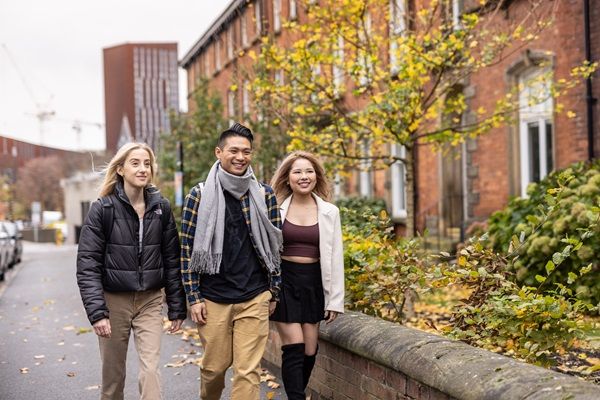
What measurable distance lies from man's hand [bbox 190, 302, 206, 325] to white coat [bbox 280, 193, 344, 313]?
0.82 metres

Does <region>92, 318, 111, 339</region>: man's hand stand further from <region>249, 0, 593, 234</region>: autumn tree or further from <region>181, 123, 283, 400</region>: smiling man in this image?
<region>249, 0, 593, 234</region>: autumn tree

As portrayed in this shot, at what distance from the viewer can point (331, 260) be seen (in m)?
5.01

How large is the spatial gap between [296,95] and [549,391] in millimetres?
7593

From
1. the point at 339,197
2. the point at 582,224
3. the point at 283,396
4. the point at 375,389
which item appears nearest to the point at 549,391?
the point at 375,389

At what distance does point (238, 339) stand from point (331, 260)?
0.79m

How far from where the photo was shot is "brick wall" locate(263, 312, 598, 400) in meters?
3.55

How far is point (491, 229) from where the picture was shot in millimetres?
10688

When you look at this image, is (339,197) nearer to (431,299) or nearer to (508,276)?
(431,299)

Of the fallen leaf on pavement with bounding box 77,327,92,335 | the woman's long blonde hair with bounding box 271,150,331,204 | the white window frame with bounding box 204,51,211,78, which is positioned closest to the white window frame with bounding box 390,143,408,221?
the fallen leaf on pavement with bounding box 77,327,92,335

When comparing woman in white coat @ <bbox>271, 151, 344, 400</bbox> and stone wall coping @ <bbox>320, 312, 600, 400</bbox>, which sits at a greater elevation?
woman in white coat @ <bbox>271, 151, 344, 400</bbox>

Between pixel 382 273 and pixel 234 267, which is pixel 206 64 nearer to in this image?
pixel 382 273

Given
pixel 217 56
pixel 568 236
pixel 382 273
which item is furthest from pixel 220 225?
pixel 217 56

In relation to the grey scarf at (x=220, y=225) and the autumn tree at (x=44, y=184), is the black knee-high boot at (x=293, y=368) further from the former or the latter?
the autumn tree at (x=44, y=184)

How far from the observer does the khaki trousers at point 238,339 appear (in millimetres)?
4672
